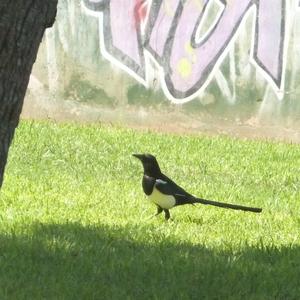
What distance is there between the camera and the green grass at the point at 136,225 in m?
5.38

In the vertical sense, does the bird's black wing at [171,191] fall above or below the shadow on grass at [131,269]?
above

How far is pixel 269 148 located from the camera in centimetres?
1164

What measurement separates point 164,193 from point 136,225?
13.3 inches

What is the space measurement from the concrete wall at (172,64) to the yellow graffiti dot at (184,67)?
0.01m

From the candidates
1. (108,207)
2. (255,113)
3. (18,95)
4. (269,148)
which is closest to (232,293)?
(18,95)

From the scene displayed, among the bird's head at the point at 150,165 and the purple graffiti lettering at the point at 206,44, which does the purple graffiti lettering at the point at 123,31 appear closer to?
the purple graffiti lettering at the point at 206,44

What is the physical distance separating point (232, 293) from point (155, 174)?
2033mm

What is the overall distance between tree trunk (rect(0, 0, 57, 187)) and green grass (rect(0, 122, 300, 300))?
4.18 ft

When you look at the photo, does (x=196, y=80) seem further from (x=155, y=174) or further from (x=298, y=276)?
(x=298, y=276)

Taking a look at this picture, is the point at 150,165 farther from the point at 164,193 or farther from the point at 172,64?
the point at 172,64

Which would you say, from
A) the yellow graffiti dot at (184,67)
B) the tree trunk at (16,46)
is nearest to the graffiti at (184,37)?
the yellow graffiti dot at (184,67)

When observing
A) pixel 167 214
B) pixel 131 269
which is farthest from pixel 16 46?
pixel 167 214

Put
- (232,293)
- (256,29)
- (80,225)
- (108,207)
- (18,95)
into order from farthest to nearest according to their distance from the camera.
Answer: (256,29) → (108,207) → (80,225) → (232,293) → (18,95)

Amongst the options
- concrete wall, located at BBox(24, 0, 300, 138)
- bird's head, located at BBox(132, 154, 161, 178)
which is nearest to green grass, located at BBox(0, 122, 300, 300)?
bird's head, located at BBox(132, 154, 161, 178)
